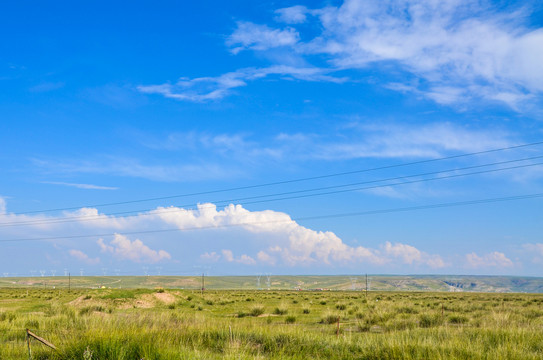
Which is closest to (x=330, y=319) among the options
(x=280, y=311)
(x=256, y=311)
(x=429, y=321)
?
(x=429, y=321)

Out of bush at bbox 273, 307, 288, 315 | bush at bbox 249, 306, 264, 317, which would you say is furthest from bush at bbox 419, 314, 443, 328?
bush at bbox 273, 307, 288, 315

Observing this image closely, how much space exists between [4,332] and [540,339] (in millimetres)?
21442

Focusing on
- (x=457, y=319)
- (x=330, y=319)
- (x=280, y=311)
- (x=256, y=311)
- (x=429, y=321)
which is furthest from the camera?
(x=280, y=311)

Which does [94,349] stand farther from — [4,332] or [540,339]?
[540,339]

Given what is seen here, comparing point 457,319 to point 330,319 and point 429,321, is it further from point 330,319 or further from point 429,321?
point 330,319

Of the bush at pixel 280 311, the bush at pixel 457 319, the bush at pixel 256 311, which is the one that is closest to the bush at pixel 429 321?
the bush at pixel 457 319

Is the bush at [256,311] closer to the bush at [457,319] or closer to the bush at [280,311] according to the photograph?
the bush at [280,311]

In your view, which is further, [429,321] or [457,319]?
[457,319]

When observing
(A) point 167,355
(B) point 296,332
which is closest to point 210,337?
(B) point 296,332

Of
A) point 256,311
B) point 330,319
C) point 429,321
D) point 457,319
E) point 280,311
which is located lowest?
point 280,311

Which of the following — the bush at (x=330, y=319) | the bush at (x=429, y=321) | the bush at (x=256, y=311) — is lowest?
the bush at (x=256, y=311)

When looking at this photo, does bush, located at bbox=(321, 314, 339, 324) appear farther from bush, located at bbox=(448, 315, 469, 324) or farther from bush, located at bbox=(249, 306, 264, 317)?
bush, located at bbox=(448, 315, 469, 324)

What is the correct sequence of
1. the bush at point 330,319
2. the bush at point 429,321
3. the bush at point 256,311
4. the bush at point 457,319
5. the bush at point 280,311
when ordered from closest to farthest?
the bush at point 429,321 → the bush at point 457,319 → the bush at point 330,319 → the bush at point 256,311 → the bush at point 280,311

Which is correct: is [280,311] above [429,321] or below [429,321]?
below
